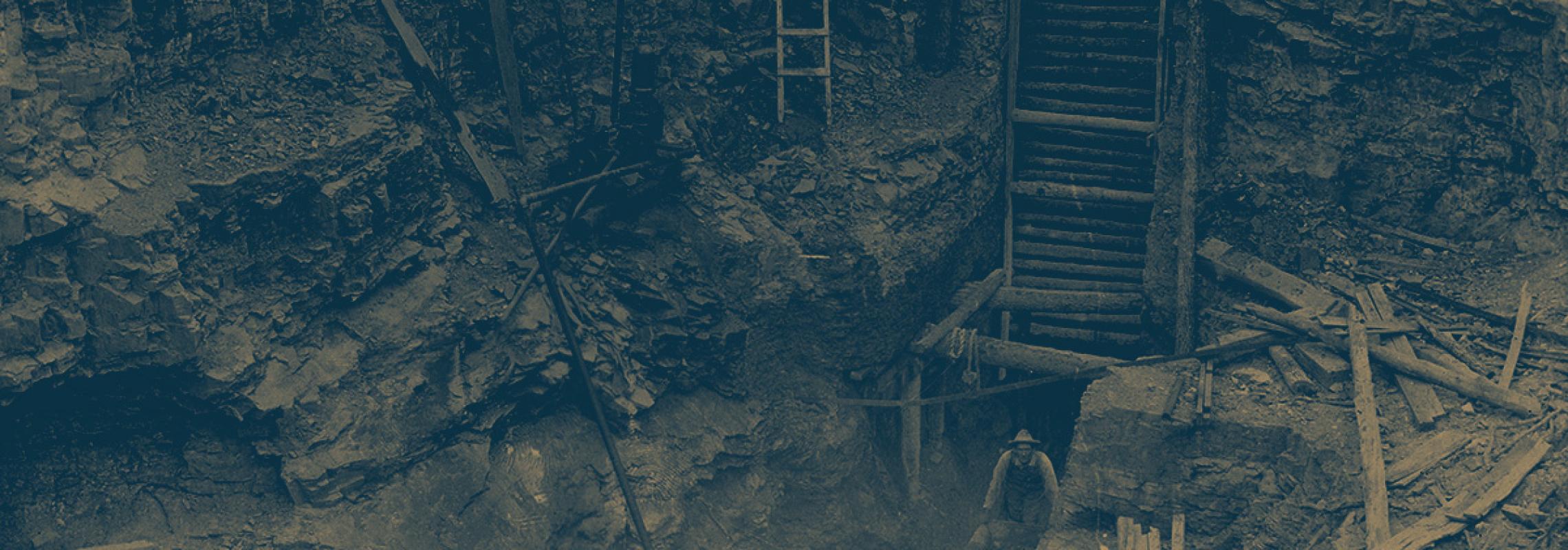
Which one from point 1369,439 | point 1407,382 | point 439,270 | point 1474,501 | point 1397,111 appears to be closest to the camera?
point 1474,501

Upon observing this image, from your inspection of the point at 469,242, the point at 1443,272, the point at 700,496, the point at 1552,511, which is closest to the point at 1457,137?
the point at 1443,272

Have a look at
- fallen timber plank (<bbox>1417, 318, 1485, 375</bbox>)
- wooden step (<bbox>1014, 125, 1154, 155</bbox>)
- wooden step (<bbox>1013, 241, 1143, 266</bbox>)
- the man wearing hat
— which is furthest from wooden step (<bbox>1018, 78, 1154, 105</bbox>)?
the man wearing hat

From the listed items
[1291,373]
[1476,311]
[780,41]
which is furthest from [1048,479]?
[780,41]

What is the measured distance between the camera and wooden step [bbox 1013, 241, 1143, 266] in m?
15.3

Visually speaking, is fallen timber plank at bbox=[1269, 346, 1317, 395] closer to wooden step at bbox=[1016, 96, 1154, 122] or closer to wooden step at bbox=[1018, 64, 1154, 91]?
wooden step at bbox=[1016, 96, 1154, 122]

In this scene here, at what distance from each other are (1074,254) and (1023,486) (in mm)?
2597

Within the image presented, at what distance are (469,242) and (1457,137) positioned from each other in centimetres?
783

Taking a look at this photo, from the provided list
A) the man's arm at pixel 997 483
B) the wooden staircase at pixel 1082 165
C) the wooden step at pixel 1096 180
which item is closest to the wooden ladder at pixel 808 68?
the wooden staircase at pixel 1082 165

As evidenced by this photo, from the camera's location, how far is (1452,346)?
13.2 m

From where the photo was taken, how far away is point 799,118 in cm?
1440

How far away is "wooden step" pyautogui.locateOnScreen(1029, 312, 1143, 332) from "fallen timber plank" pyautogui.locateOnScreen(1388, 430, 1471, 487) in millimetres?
3102

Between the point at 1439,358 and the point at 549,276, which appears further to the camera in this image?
the point at 549,276

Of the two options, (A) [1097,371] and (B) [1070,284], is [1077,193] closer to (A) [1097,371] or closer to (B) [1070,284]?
(B) [1070,284]

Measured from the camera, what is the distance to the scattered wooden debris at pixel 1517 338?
12.7 m
